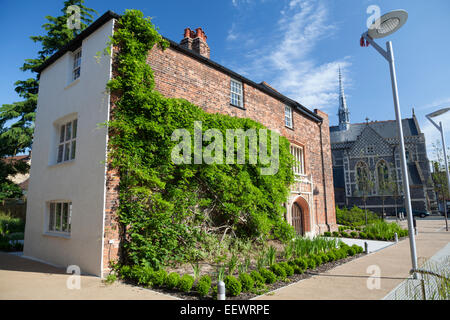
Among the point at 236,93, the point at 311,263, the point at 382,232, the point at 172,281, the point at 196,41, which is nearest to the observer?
the point at 172,281

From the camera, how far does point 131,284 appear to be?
21.9 ft

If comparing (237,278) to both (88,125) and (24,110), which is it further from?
(24,110)

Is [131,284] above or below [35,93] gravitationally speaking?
below

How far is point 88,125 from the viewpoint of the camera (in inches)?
346

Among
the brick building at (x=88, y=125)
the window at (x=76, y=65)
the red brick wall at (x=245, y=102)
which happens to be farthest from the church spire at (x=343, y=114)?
the window at (x=76, y=65)

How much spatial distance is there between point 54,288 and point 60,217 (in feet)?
13.5

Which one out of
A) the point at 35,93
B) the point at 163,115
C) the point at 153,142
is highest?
the point at 35,93

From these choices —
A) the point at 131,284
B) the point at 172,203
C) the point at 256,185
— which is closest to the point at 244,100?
the point at 256,185

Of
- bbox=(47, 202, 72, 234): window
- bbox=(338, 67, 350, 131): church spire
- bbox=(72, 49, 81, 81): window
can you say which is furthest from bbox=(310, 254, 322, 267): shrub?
bbox=(338, 67, 350, 131): church spire

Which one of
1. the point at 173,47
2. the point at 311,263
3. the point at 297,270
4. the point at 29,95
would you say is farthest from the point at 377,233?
the point at 29,95

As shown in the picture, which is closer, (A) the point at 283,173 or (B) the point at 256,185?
(B) the point at 256,185

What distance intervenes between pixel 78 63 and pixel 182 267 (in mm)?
8673

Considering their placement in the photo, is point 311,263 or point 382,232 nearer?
point 311,263
